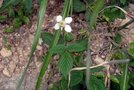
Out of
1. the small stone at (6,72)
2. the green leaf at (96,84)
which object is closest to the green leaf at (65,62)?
the green leaf at (96,84)

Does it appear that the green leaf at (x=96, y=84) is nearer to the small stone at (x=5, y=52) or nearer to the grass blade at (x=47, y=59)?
the grass blade at (x=47, y=59)

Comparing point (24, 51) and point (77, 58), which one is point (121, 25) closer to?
point (77, 58)

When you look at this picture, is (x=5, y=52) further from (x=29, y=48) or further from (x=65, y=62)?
(x=65, y=62)

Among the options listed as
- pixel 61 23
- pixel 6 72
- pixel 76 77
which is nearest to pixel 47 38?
pixel 61 23

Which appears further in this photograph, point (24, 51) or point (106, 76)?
point (24, 51)

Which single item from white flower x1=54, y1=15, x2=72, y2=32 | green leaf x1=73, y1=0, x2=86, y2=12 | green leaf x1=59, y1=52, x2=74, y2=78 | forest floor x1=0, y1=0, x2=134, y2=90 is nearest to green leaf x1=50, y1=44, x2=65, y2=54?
green leaf x1=59, y1=52, x2=74, y2=78

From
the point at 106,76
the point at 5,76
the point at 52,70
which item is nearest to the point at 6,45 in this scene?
the point at 5,76
